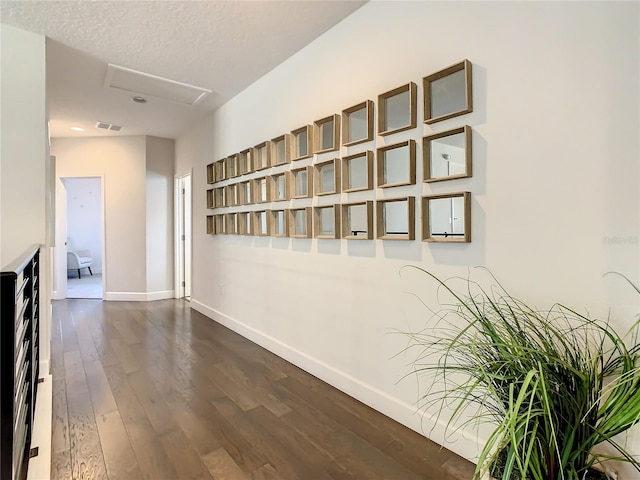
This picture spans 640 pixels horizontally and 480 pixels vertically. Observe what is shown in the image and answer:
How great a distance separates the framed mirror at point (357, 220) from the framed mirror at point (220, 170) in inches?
81.5

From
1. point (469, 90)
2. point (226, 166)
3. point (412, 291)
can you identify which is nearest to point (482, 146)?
point (469, 90)

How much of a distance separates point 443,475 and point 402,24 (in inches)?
95.0

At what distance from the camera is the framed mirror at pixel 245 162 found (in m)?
3.43

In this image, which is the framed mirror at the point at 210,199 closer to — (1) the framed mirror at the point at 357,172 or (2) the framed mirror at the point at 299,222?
(2) the framed mirror at the point at 299,222

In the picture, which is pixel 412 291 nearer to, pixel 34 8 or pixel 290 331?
pixel 290 331

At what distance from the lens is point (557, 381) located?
113 cm

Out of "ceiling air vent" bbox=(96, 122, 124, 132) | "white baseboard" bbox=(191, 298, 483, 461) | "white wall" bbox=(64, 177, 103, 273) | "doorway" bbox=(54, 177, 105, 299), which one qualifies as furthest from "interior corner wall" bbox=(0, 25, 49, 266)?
"white wall" bbox=(64, 177, 103, 273)

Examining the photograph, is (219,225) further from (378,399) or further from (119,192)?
(378,399)

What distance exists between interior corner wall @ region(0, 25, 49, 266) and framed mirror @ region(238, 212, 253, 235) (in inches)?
64.3

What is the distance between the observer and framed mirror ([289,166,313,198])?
271cm

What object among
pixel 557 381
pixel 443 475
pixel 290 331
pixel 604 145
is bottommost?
pixel 443 475

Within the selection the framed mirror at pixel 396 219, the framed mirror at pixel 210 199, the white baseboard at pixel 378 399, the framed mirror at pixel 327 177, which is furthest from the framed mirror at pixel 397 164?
the framed mirror at pixel 210 199

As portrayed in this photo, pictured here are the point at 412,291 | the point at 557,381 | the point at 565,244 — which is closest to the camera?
the point at 557,381

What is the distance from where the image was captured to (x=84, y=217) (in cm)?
845
